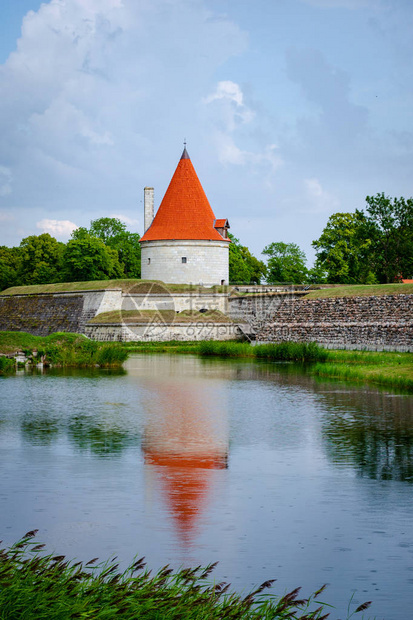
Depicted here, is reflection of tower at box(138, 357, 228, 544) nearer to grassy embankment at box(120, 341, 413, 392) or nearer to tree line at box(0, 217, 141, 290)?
grassy embankment at box(120, 341, 413, 392)

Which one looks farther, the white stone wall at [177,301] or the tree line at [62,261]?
the tree line at [62,261]

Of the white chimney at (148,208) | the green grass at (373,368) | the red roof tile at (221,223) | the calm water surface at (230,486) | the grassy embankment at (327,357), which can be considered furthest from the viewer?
the white chimney at (148,208)

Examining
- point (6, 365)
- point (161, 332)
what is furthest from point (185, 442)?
point (161, 332)

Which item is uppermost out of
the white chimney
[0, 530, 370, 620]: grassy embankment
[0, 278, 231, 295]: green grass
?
the white chimney

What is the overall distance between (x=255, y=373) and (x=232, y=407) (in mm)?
7682

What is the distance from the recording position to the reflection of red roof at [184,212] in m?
44.7

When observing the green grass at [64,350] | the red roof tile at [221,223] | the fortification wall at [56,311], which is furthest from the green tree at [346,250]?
the green grass at [64,350]

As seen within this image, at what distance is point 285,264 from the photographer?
65.6 meters

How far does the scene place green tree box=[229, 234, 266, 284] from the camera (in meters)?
58.8

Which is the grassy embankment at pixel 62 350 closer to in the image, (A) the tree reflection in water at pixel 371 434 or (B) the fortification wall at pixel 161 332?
(A) the tree reflection in water at pixel 371 434

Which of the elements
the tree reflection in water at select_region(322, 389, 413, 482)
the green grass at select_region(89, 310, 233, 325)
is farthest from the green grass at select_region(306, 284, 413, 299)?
the tree reflection in water at select_region(322, 389, 413, 482)

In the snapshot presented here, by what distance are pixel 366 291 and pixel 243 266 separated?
2827 cm

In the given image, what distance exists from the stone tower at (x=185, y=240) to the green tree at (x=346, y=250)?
10.3 m

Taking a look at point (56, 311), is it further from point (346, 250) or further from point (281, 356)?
point (346, 250)
